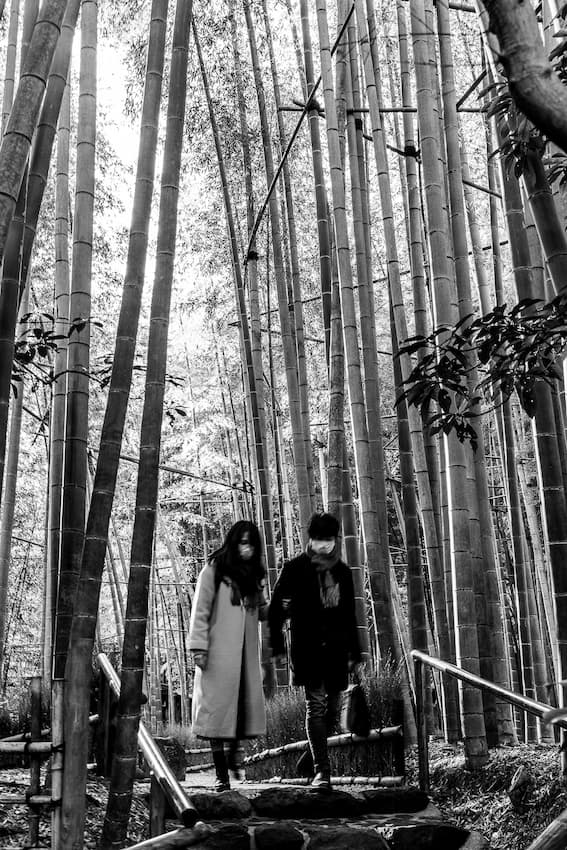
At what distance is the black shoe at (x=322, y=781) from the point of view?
123 inches

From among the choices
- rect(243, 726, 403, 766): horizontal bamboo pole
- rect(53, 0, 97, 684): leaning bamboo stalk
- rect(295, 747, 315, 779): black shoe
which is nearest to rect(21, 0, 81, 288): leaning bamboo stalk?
rect(53, 0, 97, 684): leaning bamboo stalk

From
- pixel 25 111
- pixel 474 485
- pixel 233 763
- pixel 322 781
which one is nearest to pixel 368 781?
pixel 322 781

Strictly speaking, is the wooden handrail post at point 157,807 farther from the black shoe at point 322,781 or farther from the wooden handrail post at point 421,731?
the wooden handrail post at point 421,731

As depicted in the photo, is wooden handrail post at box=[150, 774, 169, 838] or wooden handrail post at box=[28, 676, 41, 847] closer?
wooden handrail post at box=[150, 774, 169, 838]

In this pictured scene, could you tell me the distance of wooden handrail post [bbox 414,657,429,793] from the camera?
11.1ft

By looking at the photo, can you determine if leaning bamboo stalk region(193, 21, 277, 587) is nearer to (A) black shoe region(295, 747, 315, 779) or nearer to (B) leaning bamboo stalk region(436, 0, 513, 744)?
(B) leaning bamboo stalk region(436, 0, 513, 744)

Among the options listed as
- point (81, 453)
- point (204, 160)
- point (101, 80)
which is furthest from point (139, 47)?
point (81, 453)

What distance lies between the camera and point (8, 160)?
1935 mm

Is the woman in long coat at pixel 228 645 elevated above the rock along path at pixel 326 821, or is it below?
above

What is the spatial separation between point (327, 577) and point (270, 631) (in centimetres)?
30

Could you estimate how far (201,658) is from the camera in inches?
124

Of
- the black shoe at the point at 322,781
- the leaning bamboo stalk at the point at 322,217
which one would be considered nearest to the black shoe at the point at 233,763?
the black shoe at the point at 322,781

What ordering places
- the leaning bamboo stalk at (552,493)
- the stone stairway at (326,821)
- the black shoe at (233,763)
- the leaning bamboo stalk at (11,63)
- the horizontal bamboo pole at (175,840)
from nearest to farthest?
the horizontal bamboo pole at (175,840)
the stone stairway at (326,821)
the leaning bamboo stalk at (552,493)
the black shoe at (233,763)
the leaning bamboo stalk at (11,63)

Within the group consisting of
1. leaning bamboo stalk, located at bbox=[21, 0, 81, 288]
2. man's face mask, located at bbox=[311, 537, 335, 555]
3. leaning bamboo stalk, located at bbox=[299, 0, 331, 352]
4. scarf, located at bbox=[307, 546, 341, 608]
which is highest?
leaning bamboo stalk, located at bbox=[299, 0, 331, 352]
